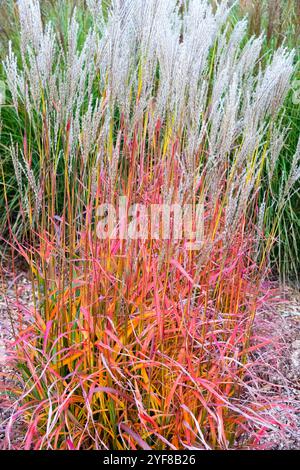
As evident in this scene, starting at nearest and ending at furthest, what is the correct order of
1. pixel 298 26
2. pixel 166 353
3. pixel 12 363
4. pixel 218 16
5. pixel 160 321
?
pixel 160 321
pixel 166 353
pixel 12 363
pixel 218 16
pixel 298 26

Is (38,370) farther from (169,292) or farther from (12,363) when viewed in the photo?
(169,292)

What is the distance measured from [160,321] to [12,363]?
0.71 metres

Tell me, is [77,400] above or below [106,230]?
below

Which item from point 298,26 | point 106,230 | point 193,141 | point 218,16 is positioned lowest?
point 106,230

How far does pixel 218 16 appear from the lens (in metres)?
2.98

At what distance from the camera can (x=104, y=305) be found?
7.98 ft

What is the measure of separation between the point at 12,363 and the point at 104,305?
50 cm

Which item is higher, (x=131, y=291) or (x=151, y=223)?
(x=151, y=223)

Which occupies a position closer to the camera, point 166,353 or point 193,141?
point 193,141

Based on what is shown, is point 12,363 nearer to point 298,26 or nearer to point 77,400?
point 77,400

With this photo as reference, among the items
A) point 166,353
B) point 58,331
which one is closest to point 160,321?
point 166,353

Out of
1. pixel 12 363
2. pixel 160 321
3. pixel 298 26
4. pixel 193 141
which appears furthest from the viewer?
pixel 298 26
